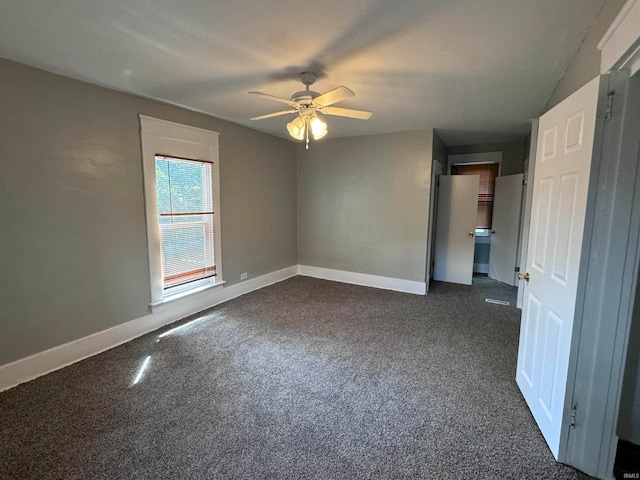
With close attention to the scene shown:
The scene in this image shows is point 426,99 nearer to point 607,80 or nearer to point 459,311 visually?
point 607,80

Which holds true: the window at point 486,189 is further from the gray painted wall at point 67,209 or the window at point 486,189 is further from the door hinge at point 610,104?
the gray painted wall at point 67,209

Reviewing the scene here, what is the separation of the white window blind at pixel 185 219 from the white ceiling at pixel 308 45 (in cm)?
80

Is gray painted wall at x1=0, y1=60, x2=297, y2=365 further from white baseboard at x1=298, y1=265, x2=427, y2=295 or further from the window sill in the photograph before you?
white baseboard at x1=298, y1=265, x2=427, y2=295

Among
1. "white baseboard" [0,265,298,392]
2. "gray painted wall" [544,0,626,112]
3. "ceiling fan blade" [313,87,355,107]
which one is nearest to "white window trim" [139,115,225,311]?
"white baseboard" [0,265,298,392]

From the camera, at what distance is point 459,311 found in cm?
383

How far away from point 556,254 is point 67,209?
12.0 feet

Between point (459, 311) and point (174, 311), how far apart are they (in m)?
3.51

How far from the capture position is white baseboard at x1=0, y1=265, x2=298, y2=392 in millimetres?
2328

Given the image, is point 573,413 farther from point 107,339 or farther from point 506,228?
point 506,228

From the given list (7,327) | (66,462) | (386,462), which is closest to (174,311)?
(7,327)

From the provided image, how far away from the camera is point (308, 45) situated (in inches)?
76.6

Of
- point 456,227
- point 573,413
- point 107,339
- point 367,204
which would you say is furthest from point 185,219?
point 456,227

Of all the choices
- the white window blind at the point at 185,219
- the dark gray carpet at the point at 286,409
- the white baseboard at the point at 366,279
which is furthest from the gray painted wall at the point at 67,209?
the white baseboard at the point at 366,279

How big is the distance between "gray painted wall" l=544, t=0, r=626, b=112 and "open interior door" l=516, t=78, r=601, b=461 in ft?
0.95
